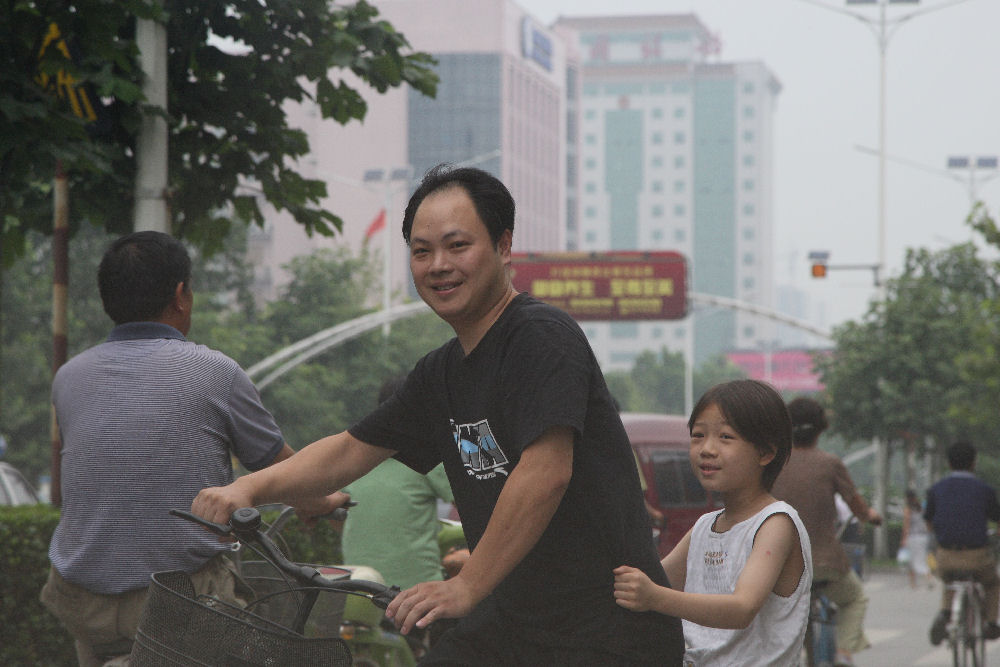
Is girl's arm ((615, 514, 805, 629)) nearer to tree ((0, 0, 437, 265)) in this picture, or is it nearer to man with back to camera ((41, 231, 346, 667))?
man with back to camera ((41, 231, 346, 667))

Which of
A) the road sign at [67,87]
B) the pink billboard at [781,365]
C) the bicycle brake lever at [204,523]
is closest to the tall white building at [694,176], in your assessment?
the pink billboard at [781,365]

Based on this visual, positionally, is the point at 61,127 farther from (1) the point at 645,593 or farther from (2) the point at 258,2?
(1) the point at 645,593

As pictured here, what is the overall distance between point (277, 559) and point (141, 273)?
4.44 ft

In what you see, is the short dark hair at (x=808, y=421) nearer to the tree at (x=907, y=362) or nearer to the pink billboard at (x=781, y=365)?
the tree at (x=907, y=362)

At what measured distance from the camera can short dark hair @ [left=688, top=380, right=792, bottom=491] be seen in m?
3.62

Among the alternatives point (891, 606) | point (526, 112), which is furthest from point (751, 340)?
point (891, 606)

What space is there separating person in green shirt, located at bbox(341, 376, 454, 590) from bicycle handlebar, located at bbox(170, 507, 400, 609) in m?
3.55

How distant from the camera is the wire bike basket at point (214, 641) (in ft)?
8.45

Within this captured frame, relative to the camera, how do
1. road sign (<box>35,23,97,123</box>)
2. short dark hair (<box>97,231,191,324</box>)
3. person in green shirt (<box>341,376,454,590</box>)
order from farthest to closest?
road sign (<box>35,23,97,123</box>)
person in green shirt (<box>341,376,454,590</box>)
short dark hair (<box>97,231,191,324</box>)

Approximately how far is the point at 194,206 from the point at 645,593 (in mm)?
5868

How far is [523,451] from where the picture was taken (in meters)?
2.67

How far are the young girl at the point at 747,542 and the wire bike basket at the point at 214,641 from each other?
3.65 feet

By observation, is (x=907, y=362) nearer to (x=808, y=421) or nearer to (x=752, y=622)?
(x=808, y=421)

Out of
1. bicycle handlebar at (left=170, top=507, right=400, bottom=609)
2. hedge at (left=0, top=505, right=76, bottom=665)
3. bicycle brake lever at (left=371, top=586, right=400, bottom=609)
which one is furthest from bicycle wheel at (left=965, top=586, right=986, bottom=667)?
bicycle brake lever at (left=371, top=586, right=400, bottom=609)
